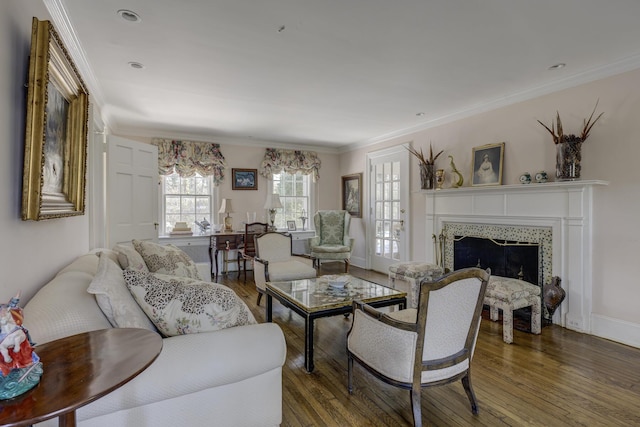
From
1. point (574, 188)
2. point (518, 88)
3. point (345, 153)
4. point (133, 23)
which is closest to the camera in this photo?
point (133, 23)

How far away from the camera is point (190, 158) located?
5.55 m

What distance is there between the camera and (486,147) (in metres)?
3.95

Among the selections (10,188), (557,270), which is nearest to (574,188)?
(557,270)

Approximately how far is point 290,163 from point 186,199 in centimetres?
199

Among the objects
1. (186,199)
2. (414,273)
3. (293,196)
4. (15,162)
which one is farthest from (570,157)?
(186,199)

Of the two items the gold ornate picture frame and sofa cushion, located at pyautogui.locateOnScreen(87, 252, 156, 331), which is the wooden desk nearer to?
the gold ornate picture frame

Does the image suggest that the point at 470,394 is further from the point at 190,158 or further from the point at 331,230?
the point at 190,158

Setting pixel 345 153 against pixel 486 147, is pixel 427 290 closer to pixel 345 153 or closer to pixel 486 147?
pixel 486 147

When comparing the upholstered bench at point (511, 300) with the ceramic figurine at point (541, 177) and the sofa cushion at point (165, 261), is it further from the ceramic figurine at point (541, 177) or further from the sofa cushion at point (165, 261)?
the sofa cushion at point (165, 261)

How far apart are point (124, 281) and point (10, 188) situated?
63 cm

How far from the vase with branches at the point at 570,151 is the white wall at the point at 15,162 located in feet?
13.0

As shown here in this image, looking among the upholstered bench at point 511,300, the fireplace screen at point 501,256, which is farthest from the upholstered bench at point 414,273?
the upholstered bench at point 511,300

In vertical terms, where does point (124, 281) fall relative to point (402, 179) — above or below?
below

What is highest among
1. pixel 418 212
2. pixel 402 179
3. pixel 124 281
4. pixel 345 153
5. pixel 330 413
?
pixel 345 153
